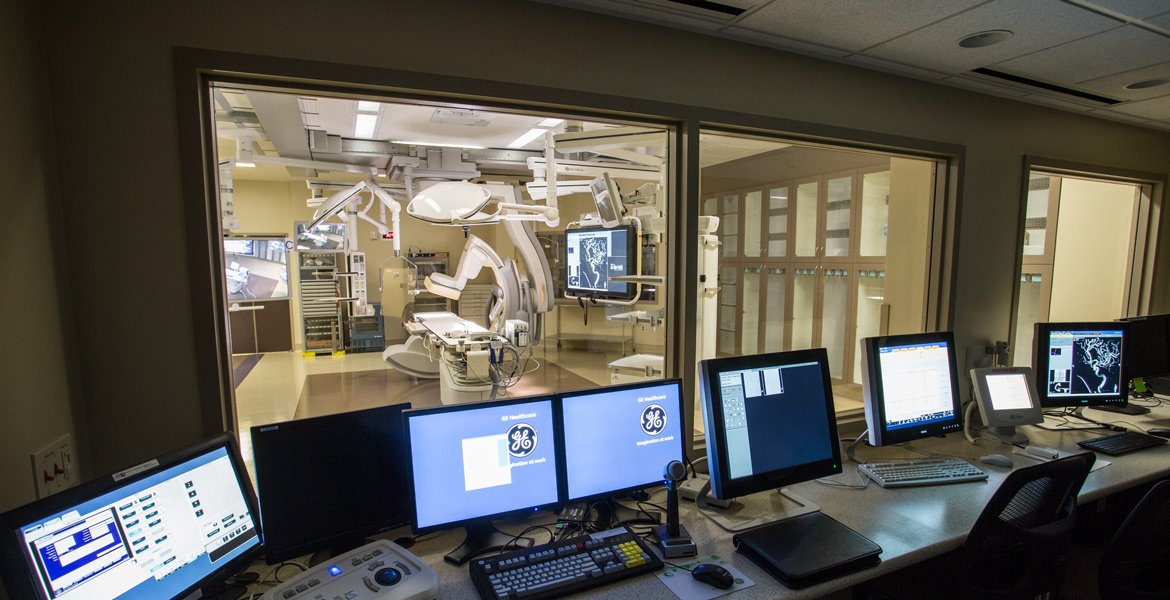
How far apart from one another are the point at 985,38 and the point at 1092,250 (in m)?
3.00

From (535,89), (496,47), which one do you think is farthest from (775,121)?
(496,47)

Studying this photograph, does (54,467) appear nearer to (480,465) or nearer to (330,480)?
(330,480)

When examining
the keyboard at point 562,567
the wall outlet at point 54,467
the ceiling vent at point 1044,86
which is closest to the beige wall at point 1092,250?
the ceiling vent at point 1044,86

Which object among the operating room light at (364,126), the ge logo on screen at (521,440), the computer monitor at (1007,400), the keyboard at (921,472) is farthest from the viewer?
the operating room light at (364,126)

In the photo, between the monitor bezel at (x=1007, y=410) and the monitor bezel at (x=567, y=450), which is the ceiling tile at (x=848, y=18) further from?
the monitor bezel at (x=1007, y=410)

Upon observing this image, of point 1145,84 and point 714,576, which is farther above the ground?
point 1145,84

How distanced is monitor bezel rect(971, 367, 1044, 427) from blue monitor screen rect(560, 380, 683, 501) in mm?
1560

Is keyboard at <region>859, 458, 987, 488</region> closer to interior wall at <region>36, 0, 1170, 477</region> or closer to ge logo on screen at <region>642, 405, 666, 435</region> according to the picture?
ge logo on screen at <region>642, 405, 666, 435</region>

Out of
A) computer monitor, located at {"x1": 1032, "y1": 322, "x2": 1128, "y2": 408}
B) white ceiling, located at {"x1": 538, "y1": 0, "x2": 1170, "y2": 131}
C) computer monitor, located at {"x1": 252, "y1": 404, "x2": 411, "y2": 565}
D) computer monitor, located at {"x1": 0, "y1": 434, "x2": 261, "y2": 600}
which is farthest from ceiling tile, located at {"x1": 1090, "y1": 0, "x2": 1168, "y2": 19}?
computer monitor, located at {"x1": 0, "y1": 434, "x2": 261, "y2": 600}

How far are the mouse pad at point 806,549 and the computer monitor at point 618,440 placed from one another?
1.06ft

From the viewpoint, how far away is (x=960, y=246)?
2627 millimetres

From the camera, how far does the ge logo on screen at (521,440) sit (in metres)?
1.47

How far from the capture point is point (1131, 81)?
7.97ft

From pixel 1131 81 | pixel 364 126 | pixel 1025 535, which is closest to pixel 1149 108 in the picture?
pixel 1131 81
